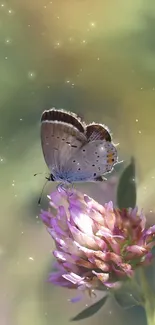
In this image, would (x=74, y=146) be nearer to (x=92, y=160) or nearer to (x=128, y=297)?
(x=92, y=160)

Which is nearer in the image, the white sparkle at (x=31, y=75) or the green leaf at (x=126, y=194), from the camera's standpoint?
the green leaf at (x=126, y=194)

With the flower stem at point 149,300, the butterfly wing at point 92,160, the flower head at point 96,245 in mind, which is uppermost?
the butterfly wing at point 92,160

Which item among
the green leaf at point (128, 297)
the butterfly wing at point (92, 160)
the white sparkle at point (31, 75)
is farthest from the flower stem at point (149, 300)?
the white sparkle at point (31, 75)

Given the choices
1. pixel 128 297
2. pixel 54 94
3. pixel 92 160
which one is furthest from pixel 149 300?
pixel 54 94

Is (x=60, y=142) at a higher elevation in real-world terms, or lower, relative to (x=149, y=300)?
higher

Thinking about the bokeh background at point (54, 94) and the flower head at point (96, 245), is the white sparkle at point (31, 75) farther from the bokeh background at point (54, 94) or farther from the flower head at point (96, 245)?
the flower head at point (96, 245)

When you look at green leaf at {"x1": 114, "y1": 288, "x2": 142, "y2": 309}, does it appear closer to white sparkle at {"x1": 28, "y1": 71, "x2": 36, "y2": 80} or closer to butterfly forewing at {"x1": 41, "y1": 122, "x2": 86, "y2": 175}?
butterfly forewing at {"x1": 41, "y1": 122, "x2": 86, "y2": 175}
